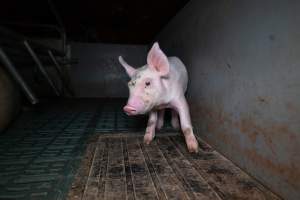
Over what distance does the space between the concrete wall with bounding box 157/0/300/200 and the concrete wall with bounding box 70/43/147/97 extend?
245 cm

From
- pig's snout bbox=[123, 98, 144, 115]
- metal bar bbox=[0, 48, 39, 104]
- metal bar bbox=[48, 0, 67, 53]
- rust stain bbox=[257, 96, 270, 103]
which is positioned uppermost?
metal bar bbox=[48, 0, 67, 53]

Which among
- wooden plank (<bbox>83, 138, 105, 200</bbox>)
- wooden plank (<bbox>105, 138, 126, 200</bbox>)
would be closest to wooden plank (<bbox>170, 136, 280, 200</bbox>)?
wooden plank (<bbox>105, 138, 126, 200</bbox>)

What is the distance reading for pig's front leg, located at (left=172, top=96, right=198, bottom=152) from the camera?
1071 millimetres

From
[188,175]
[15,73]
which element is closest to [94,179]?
[188,175]

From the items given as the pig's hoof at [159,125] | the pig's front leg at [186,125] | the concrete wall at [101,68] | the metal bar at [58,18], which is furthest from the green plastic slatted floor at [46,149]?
the concrete wall at [101,68]

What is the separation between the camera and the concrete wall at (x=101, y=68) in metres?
3.56

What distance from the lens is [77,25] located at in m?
2.69

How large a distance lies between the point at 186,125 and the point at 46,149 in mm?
820

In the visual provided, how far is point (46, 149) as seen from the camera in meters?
1.10

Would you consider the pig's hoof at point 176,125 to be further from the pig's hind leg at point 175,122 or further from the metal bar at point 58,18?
the metal bar at point 58,18

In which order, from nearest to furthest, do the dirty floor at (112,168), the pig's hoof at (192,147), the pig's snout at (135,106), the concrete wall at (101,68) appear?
the dirty floor at (112,168)
the pig's snout at (135,106)
the pig's hoof at (192,147)
the concrete wall at (101,68)

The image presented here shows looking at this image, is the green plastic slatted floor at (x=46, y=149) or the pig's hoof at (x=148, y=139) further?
the pig's hoof at (x=148, y=139)

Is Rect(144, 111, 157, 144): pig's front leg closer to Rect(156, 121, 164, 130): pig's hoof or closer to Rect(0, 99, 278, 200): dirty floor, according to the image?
Rect(0, 99, 278, 200): dirty floor

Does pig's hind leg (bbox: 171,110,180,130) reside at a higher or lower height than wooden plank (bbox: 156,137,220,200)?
higher
